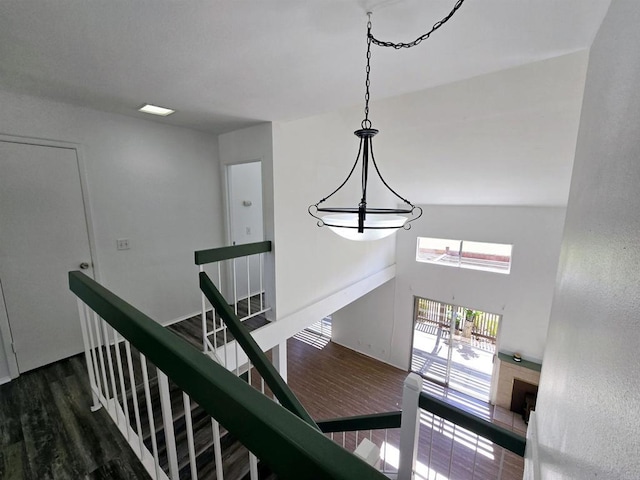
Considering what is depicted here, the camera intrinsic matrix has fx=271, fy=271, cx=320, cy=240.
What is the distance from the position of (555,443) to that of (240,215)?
3708 millimetres

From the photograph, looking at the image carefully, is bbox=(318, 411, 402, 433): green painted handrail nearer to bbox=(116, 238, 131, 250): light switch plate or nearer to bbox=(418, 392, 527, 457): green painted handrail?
bbox=(418, 392, 527, 457): green painted handrail

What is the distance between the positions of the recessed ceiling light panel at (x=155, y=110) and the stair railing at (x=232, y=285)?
1390mm

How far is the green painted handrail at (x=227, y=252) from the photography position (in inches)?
93.3

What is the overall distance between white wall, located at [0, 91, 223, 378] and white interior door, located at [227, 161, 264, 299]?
0.20 metres

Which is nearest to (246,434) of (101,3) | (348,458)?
(348,458)

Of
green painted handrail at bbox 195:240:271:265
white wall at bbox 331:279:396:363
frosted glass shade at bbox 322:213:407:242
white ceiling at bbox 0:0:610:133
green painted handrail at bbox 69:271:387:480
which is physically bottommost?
white wall at bbox 331:279:396:363

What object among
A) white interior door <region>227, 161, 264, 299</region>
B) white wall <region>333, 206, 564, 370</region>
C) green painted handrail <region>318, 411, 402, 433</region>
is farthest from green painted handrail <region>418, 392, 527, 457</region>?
white wall <region>333, 206, 564, 370</region>

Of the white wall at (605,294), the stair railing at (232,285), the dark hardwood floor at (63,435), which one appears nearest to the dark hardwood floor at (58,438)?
the dark hardwood floor at (63,435)

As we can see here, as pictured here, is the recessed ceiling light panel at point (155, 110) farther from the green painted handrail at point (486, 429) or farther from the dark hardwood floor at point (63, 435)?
the green painted handrail at point (486, 429)

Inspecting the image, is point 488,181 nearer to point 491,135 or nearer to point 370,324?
point 491,135

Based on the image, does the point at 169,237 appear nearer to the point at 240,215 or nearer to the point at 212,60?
the point at 240,215

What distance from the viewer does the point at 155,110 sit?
8.43ft

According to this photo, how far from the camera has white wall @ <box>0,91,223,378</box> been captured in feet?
7.95

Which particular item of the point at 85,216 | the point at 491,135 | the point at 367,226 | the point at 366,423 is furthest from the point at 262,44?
the point at 491,135
